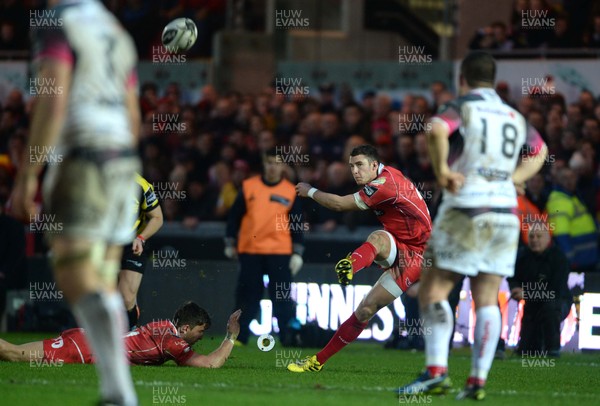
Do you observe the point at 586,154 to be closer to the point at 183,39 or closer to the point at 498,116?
the point at 183,39

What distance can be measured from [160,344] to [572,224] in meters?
7.11

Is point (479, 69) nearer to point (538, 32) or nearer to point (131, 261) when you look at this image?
point (131, 261)

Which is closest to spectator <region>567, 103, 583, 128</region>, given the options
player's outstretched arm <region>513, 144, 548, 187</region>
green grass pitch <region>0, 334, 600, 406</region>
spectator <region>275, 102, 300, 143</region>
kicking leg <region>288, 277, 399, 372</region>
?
spectator <region>275, 102, 300, 143</region>

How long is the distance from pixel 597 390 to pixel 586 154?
23.3 feet

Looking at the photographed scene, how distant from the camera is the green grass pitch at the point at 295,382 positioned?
871cm

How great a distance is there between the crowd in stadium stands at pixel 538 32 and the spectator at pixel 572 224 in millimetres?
3773

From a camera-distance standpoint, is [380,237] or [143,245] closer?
[380,237]

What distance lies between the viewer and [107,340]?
6.60 metres

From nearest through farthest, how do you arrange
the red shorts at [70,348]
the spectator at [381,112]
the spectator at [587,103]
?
the red shorts at [70,348]
the spectator at [587,103]
the spectator at [381,112]

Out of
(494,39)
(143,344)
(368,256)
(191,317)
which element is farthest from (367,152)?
(494,39)

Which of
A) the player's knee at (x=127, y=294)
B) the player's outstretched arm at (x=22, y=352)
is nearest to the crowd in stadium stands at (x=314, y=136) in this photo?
the player's knee at (x=127, y=294)

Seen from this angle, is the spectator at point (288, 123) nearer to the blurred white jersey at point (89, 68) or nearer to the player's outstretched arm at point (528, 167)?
the player's outstretched arm at point (528, 167)

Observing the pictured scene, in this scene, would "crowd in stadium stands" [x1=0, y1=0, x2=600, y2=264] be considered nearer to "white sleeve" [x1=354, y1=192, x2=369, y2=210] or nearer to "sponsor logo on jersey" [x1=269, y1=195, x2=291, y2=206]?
"sponsor logo on jersey" [x1=269, y1=195, x2=291, y2=206]

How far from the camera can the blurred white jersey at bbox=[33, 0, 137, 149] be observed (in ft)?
21.8
